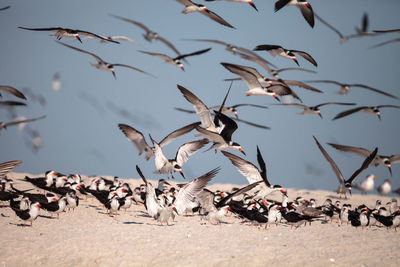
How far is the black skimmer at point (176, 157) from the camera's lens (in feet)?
42.9

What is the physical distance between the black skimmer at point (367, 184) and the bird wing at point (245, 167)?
790 centimetres

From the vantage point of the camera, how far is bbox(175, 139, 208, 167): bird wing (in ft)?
43.0

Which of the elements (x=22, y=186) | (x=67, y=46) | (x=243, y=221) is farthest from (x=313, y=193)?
(x=67, y=46)

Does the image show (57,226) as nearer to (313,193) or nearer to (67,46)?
(67,46)

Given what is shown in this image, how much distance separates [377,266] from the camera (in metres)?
9.35

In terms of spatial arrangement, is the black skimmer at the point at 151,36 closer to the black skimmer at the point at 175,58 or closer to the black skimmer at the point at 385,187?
the black skimmer at the point at 175,58

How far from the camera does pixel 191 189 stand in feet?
38.7

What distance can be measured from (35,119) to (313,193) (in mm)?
16904

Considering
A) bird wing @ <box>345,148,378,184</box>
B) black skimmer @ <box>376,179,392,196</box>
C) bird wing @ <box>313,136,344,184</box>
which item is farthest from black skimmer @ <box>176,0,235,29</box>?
black skimmer @ <box>376,179,392,196</box>

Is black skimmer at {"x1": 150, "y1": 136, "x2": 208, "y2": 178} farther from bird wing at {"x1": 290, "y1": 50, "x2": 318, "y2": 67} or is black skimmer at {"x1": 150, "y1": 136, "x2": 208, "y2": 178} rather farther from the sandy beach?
bird wing at {"x1": 290, "y1": 50, "x2": 318, "y2": 67}

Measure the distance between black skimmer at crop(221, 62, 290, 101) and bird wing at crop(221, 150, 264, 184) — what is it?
256 cm

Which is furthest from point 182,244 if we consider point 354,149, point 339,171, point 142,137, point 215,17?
point 215,17

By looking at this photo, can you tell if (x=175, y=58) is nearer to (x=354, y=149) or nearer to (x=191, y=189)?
(x=191, y=189)

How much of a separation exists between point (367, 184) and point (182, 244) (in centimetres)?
1036
